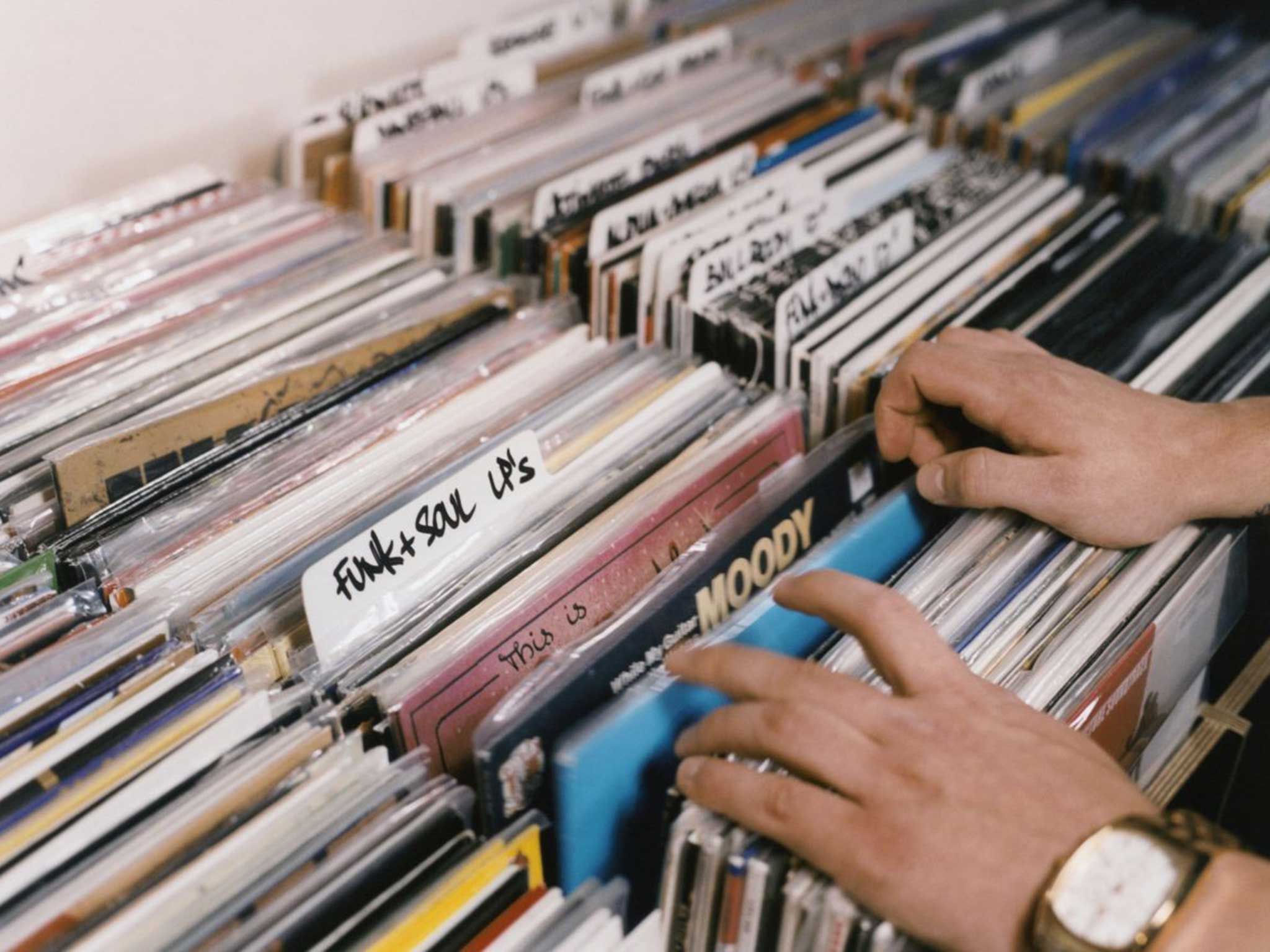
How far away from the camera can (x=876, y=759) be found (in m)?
0.78

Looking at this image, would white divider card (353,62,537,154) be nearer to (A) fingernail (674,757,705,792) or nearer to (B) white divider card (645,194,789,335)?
(B) white divider card (645,194,789,335)

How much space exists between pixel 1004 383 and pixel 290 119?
1095mm

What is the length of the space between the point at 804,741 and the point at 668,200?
83 centimetres

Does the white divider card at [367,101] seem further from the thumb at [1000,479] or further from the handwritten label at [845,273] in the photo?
the thumb at [1000,479]

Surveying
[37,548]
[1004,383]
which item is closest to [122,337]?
[37,548]

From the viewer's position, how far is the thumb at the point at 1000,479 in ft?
3.38

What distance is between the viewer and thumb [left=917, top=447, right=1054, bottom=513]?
1.03 metres

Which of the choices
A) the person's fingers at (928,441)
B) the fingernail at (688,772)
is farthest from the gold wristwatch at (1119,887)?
the person's fingers at (928,441)

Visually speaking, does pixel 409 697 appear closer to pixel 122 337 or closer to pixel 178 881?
pixel 178 881

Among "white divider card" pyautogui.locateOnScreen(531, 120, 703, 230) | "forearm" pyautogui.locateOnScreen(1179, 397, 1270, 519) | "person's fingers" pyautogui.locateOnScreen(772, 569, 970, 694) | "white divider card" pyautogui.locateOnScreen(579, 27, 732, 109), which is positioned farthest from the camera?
"white divider card" pyautogui.locateOnScreen(579, 27, 732, 109)

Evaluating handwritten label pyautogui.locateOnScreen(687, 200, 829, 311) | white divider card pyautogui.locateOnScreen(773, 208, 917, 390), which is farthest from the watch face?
handwritten label pyautogui.locateOnScreen(687, 200, 829, 311)

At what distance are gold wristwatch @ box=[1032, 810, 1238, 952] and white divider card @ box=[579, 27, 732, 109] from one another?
1222 mm

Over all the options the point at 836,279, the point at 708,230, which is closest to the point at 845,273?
the point at 836,279

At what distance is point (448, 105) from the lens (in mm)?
1591
